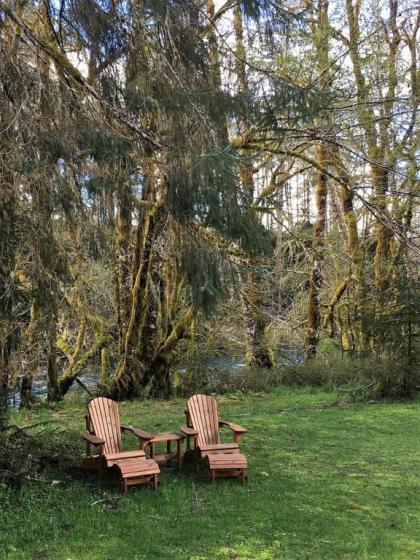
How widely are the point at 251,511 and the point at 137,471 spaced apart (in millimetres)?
1070

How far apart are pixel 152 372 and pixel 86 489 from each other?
7355mm

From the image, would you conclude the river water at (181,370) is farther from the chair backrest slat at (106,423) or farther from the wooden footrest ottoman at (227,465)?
the wooden footrest ottoman at (227,465)

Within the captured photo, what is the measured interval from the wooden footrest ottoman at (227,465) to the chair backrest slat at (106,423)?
1.00 metres

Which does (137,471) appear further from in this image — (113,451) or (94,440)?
(113,451)

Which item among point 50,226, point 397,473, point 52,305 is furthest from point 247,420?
point 50,226

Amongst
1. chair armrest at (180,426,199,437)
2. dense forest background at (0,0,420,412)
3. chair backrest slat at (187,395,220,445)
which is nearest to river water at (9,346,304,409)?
dense forest background at (0,0,420,412)

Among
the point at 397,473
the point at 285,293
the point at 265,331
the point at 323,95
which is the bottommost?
the point at 397,473

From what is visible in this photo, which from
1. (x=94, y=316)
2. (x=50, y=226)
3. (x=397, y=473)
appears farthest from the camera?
(x=94, y=316)

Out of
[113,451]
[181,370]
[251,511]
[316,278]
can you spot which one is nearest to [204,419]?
[113,451]

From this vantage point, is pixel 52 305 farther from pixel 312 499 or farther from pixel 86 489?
pixel 312 499

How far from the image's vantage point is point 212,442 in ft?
19.9

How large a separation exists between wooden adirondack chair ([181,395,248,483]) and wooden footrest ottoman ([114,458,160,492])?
0.54 meters

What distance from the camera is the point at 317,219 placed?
15172mm

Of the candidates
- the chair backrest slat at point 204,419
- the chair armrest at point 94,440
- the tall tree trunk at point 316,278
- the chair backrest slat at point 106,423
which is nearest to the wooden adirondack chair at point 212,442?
the chair backrest slat at point 204,419
